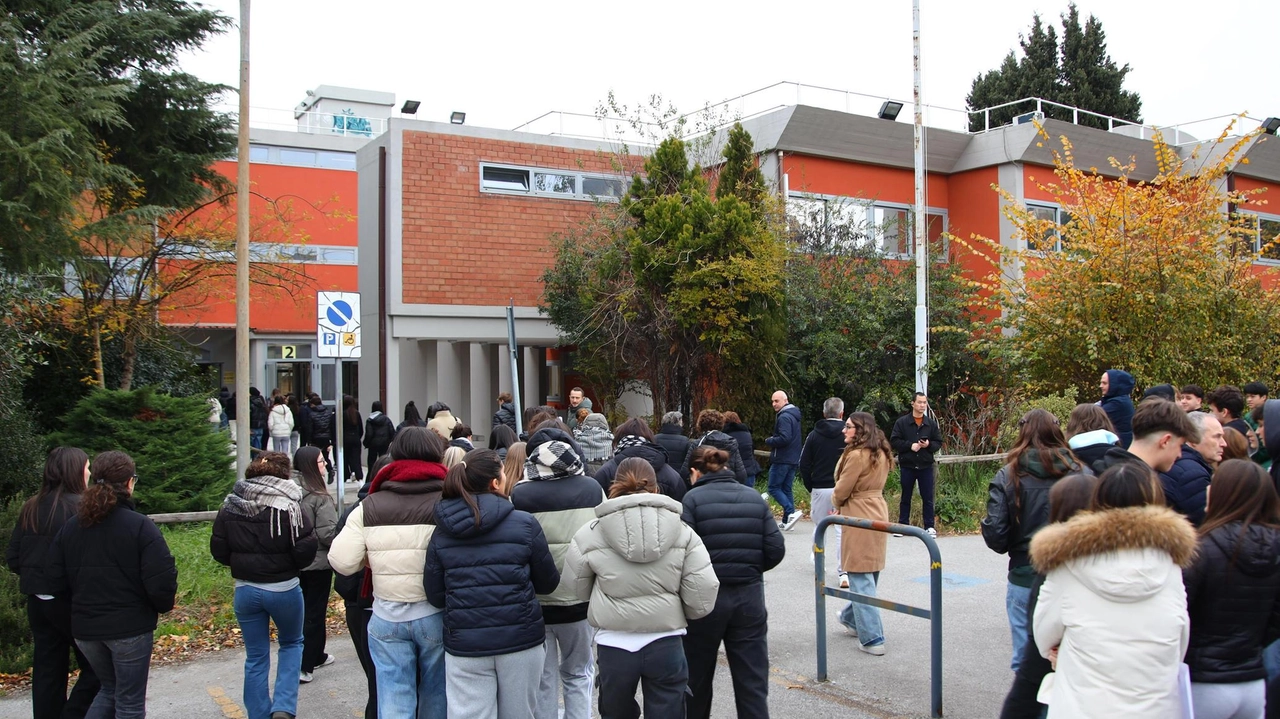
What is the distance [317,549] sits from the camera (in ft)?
19.5

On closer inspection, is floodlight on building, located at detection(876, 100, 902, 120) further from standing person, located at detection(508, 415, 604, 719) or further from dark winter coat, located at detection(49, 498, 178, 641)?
dark winter coat, located at detection(49, 498, 178, 641)

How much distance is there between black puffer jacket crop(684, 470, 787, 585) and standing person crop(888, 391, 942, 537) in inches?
237

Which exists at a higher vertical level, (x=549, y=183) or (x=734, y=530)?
(x=549, y=183)

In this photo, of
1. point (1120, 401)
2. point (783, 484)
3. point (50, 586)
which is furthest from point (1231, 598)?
point (783, 484)

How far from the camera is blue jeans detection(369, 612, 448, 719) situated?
499 cm

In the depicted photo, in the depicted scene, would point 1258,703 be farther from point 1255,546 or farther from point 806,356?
point 806,356

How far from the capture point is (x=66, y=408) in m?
16.2

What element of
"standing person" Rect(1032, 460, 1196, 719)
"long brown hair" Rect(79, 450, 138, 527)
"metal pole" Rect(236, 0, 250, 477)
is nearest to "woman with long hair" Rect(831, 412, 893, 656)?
"standing person" Rect(1032, 460, 1196, 719)

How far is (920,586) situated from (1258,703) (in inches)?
217

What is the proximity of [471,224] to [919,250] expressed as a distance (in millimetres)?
9065

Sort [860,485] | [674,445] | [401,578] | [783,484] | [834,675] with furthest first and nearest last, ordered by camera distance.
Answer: [783,484]
[674,445]
[860,485]
[834,675]
[401,578]

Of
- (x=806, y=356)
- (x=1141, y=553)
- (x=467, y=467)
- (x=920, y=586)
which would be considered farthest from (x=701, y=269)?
(x=1141, y=553)

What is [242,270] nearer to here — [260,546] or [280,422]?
[260,546]

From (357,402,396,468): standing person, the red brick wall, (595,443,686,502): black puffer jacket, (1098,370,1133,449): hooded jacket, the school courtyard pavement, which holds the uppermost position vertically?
the red brick wall
